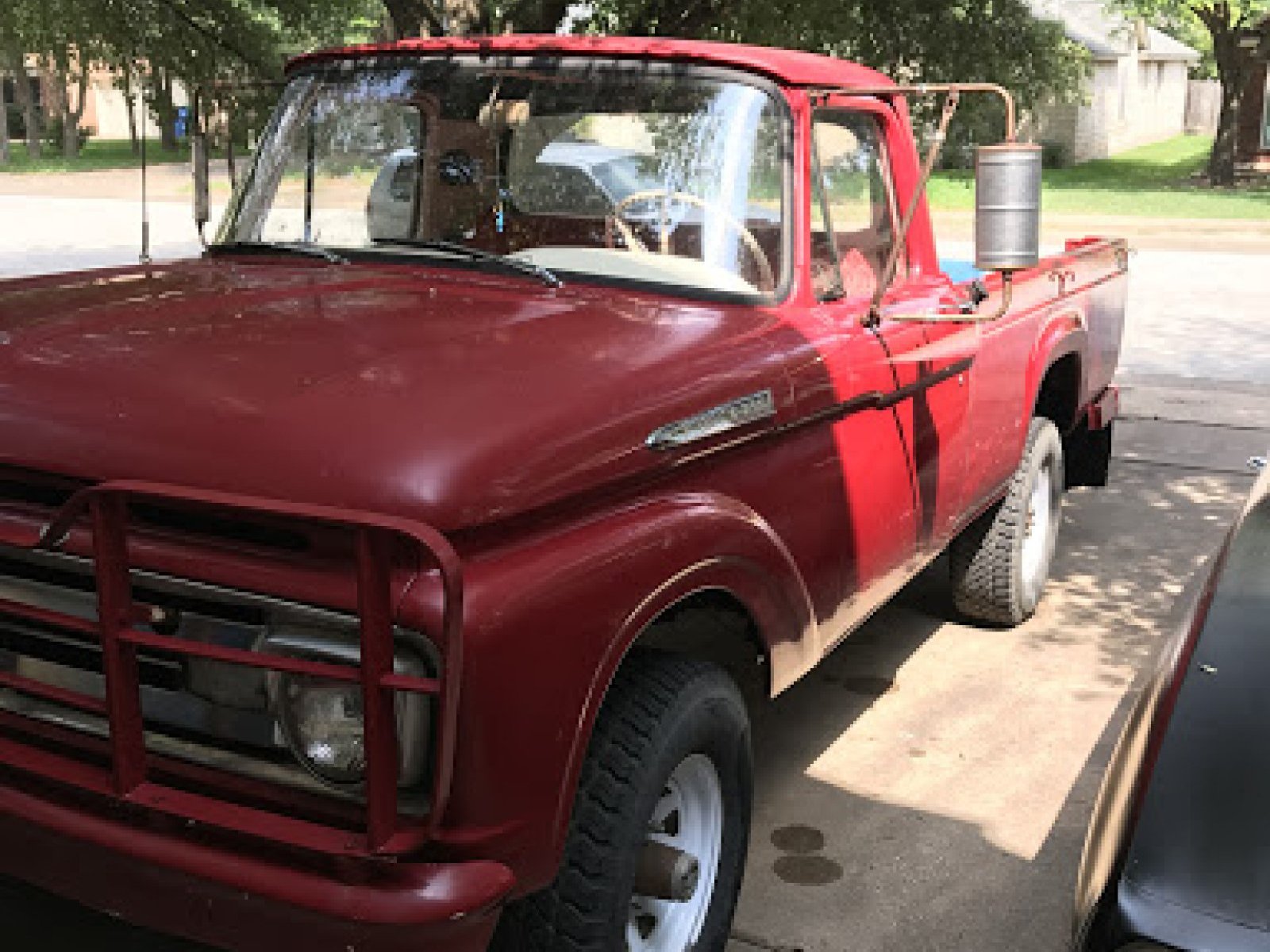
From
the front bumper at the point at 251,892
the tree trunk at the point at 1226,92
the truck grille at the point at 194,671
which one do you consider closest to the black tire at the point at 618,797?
the front bumper at the point at 251,892

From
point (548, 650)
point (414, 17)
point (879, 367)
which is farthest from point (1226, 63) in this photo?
point (548, 650)

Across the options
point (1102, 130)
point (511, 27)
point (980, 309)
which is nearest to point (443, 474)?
point (980, 309)

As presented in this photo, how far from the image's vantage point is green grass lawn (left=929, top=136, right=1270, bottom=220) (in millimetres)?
23266

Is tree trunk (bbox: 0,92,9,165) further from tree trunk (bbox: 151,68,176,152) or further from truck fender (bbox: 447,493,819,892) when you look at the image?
truck fender (bbox: 447,493,819,892)

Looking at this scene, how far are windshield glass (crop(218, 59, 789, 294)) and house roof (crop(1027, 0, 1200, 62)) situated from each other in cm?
3424

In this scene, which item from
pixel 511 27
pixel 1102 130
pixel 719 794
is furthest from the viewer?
pixel 1102 130

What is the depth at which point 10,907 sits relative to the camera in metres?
3.10

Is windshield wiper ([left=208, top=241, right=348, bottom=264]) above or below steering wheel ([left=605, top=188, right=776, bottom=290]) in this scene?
below

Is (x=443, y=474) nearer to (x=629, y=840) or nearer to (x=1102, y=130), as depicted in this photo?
(x=629, y=840)

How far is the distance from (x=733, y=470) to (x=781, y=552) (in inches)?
8.5

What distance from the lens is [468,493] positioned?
2133 mm

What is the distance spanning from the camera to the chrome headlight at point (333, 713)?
2100 millimetres

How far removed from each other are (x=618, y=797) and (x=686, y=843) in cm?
46

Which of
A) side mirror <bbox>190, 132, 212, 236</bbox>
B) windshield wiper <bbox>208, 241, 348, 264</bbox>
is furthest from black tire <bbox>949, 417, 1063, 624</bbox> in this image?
side mirror <bbox>190, 132, 212, 236</bbox>
